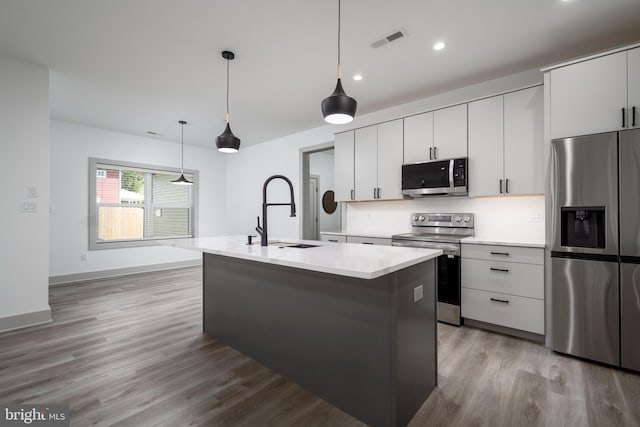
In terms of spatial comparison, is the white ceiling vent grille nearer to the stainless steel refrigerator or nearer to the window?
the stainless steel refrigerator

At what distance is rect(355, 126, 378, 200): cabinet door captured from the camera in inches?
159

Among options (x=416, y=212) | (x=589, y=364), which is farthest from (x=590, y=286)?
(x=416, y=212)

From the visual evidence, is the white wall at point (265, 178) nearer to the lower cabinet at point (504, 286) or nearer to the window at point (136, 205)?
the window at point (136, 205)

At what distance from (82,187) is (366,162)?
16.2 feet

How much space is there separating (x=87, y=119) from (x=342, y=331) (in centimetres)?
546

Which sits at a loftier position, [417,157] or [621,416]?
[417,157]

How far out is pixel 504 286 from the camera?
110 inches

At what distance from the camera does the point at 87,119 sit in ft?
15.6

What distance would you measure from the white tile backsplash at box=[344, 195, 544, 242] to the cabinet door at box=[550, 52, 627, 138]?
87 centimetres

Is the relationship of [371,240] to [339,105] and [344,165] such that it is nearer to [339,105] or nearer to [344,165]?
[344,165]

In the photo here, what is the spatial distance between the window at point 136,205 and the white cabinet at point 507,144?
18.9 feet

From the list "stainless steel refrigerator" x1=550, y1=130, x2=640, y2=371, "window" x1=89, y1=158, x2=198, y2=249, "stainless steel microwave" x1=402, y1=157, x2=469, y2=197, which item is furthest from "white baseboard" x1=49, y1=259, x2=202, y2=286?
"stainless steel refrigerator" x1=550, y1=130, x2=640, y2=371

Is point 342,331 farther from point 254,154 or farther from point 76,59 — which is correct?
point 254,154

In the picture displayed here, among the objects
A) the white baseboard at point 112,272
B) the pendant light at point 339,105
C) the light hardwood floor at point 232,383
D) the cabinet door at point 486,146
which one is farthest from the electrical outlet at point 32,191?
the cabinet door at point 486,146
